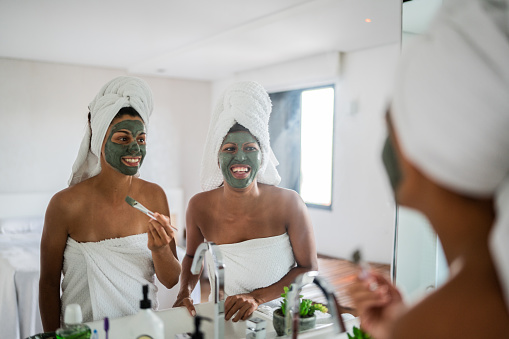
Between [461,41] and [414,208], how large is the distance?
22 cm

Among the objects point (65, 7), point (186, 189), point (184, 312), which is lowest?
point (184, 312)

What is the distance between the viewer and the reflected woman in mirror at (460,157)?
1.50 ft

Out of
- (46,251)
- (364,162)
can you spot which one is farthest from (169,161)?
(364,162)

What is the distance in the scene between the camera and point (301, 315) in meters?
1.16

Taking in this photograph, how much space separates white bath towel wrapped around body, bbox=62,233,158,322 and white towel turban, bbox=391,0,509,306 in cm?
88

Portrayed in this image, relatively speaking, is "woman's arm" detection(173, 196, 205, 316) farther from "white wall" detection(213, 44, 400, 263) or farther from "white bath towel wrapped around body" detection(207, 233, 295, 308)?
"white wall" detection(213, 44, 400, 263)

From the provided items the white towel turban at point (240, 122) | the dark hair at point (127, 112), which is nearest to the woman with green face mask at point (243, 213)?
the white towel turban at point (240, 122)

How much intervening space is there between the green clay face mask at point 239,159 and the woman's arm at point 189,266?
0.54 ft

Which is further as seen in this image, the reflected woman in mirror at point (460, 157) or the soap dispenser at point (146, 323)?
the soap dispenser at point (146, 323)

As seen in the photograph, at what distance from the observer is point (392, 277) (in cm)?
135

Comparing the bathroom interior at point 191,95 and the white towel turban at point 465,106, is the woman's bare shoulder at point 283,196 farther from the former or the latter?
the white towel turban at point 465,106

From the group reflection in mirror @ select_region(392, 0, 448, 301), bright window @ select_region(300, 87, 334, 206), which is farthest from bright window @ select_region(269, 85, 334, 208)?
reflection in mirror @ select_region(392, 0, 448, 301)

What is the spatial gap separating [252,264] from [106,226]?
0.44 meters

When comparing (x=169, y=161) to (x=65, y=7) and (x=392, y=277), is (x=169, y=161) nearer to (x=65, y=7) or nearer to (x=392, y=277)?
(x=65, y=7)
